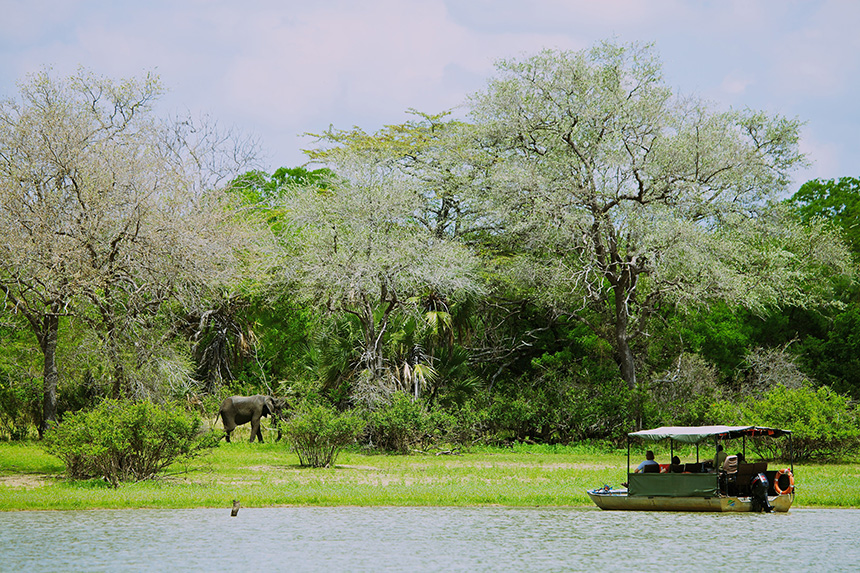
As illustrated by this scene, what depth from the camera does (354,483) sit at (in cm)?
1791

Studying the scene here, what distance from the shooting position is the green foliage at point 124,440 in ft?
54.1

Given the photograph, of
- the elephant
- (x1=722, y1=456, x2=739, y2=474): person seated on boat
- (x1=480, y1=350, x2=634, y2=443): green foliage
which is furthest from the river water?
the elephant

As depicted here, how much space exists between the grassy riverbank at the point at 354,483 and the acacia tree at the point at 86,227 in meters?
3.66

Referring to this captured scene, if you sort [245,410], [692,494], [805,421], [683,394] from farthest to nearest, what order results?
[683,394] → [245,410] → [805,421] → [692,494]

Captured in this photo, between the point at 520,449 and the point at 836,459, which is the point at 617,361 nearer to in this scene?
the point at 520,449

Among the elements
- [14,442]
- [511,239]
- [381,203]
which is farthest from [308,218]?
[14,442]

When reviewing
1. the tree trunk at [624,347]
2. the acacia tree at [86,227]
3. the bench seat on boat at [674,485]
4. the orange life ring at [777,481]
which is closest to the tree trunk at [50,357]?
the acacia tree at [86,227]

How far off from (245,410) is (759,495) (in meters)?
17.5

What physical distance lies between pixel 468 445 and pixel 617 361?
7644mm

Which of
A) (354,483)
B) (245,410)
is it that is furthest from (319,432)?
(245,410)

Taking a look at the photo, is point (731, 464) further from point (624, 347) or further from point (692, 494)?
point (624, 347)

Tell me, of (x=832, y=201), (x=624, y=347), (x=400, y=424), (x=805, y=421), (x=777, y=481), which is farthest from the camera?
(x=832, y=201)

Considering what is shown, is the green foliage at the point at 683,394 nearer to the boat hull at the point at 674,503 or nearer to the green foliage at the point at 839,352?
the green foliage at the point at 839,352

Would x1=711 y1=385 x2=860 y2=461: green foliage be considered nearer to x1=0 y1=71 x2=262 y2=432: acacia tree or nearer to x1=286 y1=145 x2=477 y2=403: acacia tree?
x1=286 y1=145 x2=477 y2=403: acacia tree
